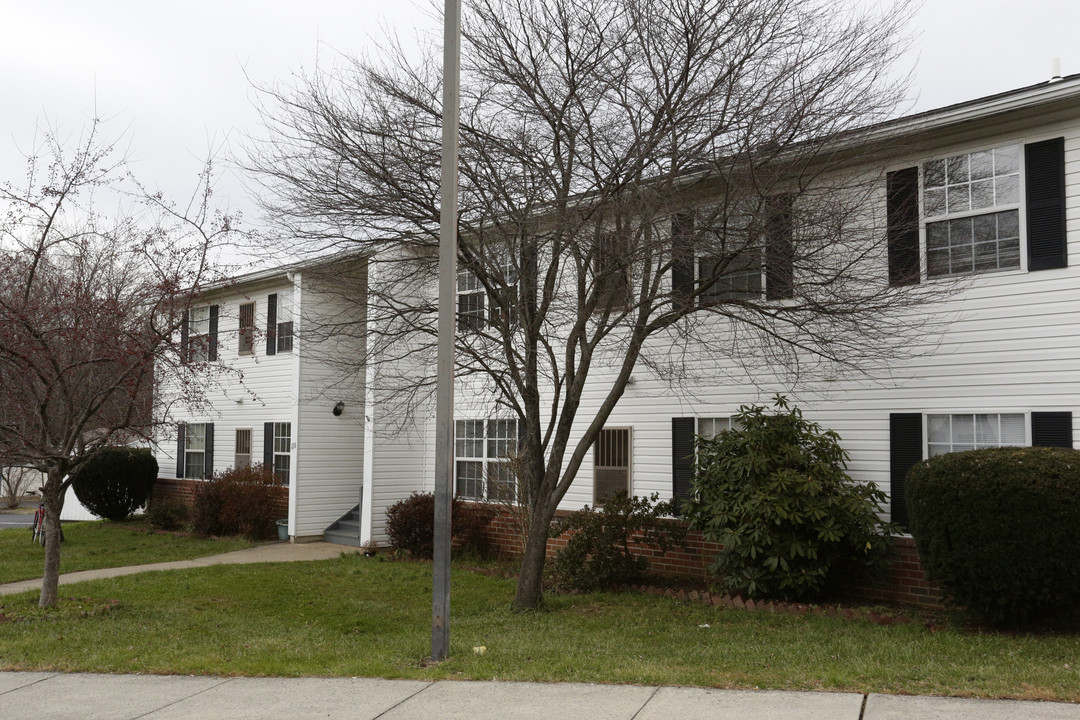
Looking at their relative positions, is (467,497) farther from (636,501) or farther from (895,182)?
(895,182)

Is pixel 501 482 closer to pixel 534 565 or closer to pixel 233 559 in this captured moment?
pixel 534 565

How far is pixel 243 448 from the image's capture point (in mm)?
20625

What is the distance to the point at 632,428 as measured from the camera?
43.2ft

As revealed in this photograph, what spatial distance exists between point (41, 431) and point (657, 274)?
7.28 meters

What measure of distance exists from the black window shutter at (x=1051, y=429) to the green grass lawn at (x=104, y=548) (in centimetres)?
1344

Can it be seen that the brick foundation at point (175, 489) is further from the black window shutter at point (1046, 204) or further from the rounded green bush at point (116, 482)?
the black window shutter at point (1046, 204)

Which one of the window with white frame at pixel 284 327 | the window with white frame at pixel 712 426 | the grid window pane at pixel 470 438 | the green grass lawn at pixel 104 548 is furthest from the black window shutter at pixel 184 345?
the window with white frame at pixel 284 327

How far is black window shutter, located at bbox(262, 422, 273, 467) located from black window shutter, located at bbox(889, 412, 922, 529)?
13463mm

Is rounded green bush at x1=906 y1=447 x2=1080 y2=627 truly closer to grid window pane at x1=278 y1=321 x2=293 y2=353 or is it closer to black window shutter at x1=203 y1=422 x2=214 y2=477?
grid window pane at x1=278 y1=321 x2=293 y2=353

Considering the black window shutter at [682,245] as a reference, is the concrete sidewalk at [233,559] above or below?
below

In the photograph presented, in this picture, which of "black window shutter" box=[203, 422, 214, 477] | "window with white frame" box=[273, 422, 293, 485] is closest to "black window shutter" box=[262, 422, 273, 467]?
"window with white frame" box=[273, 422, 293, 485]

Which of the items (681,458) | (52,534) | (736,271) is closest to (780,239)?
(736,271)

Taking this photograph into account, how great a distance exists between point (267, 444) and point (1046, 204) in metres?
15.6

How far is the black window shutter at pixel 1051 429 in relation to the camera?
917 centimetres
